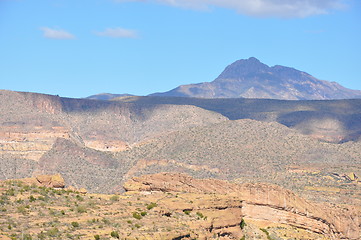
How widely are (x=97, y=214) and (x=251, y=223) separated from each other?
88.5 feet

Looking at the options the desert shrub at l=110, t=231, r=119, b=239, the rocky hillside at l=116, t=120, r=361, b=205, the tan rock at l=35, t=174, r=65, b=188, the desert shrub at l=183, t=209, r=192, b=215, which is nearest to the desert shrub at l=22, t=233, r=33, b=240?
the desert shrub at l=110, t=231, r=119, b=239

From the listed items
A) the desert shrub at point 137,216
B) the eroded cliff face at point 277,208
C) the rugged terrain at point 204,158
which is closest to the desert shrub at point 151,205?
the desert shrub at point 137,216

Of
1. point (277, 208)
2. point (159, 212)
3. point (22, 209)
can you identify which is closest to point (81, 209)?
point (22, 209)

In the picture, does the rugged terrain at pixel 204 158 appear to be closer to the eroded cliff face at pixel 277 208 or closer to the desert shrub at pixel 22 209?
the eroded cliff face at pixel 277 208

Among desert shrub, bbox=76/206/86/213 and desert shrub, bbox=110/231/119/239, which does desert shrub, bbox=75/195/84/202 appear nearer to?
desert shrub, bbox=76/206/86/213

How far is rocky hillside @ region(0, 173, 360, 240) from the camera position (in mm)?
40438

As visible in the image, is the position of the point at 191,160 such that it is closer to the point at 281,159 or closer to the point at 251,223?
the point at 281,159

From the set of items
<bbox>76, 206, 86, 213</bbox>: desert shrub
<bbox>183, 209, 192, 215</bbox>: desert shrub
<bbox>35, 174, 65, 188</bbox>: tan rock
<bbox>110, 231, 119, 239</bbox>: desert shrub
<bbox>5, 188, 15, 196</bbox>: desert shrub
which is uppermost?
<bbox>5, 188, 15, 196</bbox>: desert shrub

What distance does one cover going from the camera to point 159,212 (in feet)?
159

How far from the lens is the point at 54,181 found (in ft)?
181

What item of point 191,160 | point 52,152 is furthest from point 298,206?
point 52,152

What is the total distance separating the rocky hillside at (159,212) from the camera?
40.4 meters

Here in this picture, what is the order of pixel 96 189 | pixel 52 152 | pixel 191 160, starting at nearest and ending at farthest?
pixel 96 189, pixel 191 160, pixel 52 152

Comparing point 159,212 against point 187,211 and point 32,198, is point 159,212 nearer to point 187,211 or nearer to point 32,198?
point 187,211
